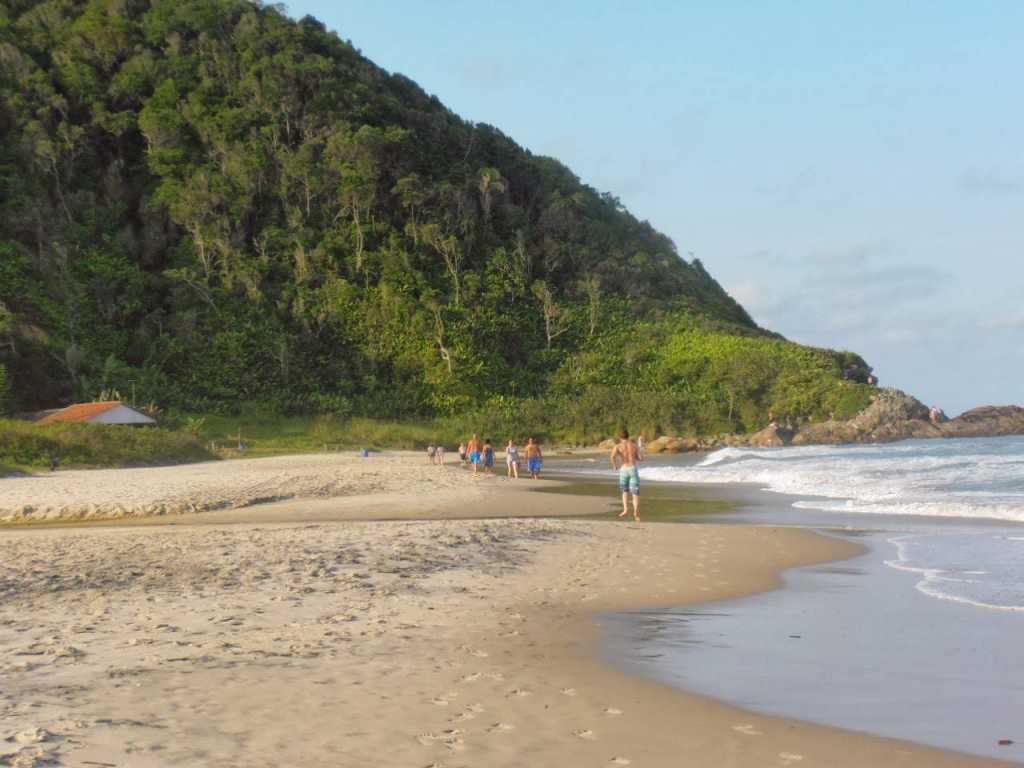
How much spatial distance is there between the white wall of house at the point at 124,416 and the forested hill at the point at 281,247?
14.2m

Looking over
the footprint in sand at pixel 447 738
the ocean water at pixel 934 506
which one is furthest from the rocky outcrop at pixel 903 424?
the footprint in sand at pixel 447 738

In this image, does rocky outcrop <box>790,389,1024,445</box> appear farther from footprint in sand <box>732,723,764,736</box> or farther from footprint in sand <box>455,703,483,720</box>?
footprint in sand <box>455,703,483,720</box>

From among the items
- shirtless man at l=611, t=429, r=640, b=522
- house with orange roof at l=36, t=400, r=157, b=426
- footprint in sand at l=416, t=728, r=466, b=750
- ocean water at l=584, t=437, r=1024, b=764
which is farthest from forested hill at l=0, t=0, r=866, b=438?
footprint in sand at l=416, t=728, r=466, b=750

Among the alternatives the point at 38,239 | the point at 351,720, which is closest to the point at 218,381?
the point at 38,239

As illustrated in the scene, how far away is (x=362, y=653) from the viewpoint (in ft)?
21.9

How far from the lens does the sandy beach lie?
474cm

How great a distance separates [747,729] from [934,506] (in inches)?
641

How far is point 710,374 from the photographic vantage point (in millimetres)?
78875

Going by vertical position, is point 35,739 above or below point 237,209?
below

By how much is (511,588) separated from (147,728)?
553 cm

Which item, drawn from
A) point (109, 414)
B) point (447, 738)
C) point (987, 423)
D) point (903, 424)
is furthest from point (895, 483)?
point (987, 423)

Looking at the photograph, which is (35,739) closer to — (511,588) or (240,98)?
(511,588)

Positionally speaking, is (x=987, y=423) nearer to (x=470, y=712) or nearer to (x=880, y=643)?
(x=880, y=643)

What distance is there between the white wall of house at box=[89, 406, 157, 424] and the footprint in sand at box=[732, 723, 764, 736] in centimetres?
4396
